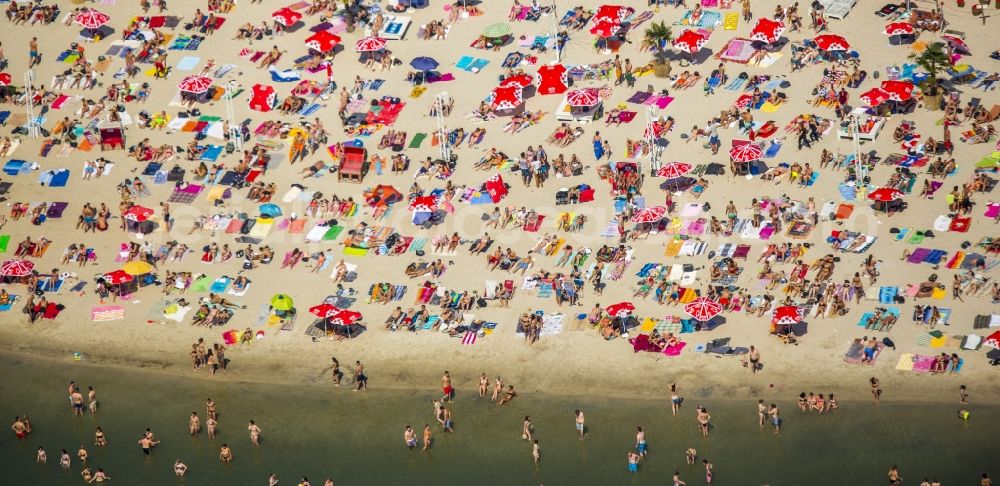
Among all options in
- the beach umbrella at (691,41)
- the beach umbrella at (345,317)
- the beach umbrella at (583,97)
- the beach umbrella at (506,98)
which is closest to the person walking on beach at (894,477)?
the beach umbrella at (345,317)

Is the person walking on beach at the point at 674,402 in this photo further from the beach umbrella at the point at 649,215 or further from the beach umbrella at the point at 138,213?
the beach umbrella at the point at 138,213

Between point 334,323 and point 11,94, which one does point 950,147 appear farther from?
point 11,94

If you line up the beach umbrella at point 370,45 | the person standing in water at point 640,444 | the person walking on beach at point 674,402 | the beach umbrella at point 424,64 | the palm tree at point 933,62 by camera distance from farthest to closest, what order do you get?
the beach umbrella at point 370,45 < the beach umbrella at point 424,64 < the palm tree at point 933,62 < the person walking on beach at point 674,402 < the person standing in water at point 640,444

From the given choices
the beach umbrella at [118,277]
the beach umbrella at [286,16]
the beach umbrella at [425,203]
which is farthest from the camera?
the beach umbrella at [286,16]

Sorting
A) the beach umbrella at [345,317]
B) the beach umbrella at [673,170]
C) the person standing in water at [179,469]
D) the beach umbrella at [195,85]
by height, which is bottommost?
the person standing in water at [179,469]

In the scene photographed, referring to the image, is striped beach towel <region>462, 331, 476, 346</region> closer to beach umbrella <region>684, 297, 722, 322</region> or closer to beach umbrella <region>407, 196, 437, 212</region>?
beach umbrella <region>407, 196, 437, 212</region>

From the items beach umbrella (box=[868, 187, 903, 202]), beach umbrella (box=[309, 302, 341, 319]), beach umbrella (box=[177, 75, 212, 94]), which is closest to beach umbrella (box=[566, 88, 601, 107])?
beach umbrella (box=[868, 187, 903, 202])
